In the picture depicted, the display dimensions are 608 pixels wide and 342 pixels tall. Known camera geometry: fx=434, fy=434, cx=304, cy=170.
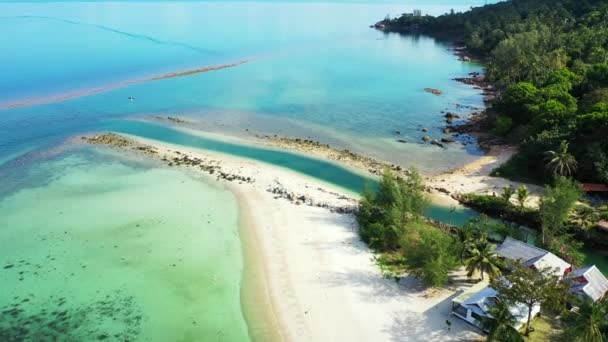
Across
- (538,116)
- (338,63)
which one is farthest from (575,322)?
(338,63)

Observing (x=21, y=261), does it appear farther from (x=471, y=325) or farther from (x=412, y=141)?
(x=412, y=141)

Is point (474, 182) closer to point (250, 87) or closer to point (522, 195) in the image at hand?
point (522, 195)

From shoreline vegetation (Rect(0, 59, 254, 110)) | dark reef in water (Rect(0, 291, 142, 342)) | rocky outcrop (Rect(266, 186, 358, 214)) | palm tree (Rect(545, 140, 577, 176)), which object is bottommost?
dark reef in water (Rect(0, 291, 142, 342))

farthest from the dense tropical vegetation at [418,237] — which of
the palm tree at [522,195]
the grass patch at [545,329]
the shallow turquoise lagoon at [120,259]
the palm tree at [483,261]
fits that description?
the shallow turquoise lagoon at [120,259]

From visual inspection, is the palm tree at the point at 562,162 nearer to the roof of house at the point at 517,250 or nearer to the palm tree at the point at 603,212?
the palm tree at the point at 603,212

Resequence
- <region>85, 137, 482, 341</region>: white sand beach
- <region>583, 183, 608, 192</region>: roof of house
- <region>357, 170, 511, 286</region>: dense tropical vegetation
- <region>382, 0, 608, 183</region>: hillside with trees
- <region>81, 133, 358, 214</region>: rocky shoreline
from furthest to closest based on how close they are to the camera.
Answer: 1. <region>382, 0, 608, 183</region>: hillside with trees
2. <region>81, 133, 358, 214</region>: rocky shoreline
3. <region>583, 183, 608, 192</region>: roof of house
4. <region>357, 170, 511, 286</region>: dense tropical vegetation
5. <region>85, 137, 482, 341</region>: white sand beach

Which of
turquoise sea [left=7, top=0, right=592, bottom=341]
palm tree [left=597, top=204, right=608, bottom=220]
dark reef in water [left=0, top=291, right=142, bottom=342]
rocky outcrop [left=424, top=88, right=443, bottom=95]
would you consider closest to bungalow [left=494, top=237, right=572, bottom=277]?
turquoise sea [left=7, top=0, right=592, bottom=341]

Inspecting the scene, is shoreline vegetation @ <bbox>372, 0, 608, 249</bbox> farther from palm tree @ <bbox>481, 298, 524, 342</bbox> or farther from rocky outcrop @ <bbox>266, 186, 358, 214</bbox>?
palm tree @ <bbox>481, 298, 524, 342</bbox>
